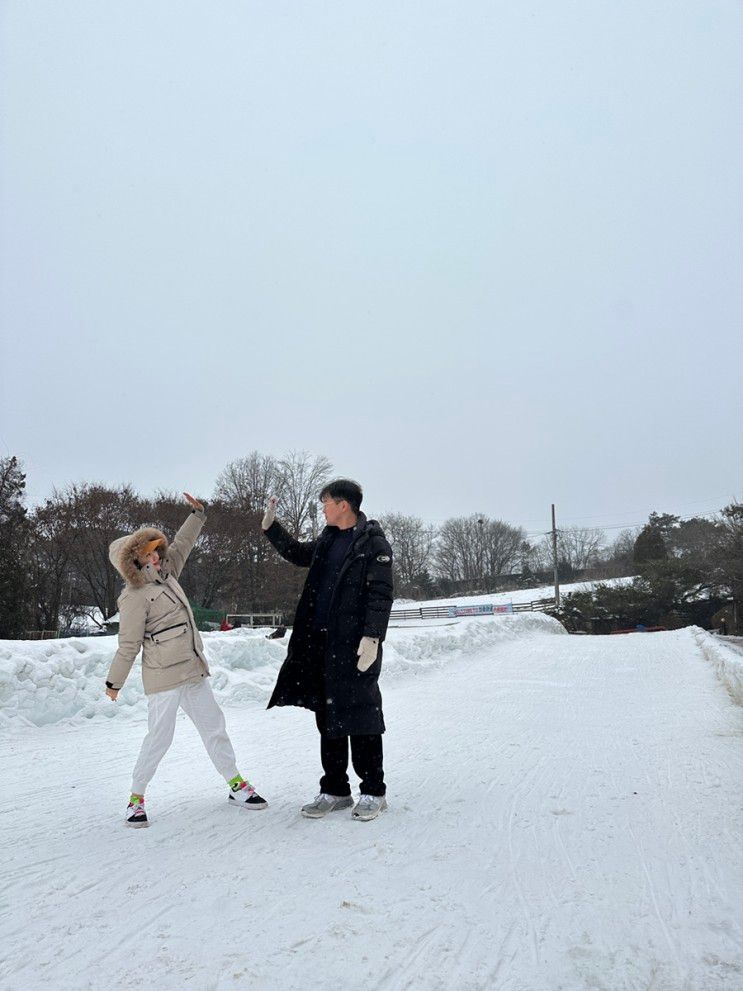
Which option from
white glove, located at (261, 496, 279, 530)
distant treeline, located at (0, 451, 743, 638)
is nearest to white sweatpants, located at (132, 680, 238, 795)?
white glove, located at (261, 496, 279, 530)

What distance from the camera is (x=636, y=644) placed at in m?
17.2

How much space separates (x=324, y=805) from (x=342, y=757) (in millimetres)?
275

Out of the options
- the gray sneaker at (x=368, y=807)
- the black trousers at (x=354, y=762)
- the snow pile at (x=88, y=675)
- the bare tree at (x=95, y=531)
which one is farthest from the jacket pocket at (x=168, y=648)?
the bare tree at (x=95, y=531)

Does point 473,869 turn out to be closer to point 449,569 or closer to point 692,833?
point 692,833

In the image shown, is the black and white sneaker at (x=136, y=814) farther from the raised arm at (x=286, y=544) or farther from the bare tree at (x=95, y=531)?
the bare tree at (x=95, y=531)

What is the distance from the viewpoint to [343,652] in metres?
3.99

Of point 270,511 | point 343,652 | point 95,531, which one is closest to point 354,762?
point 343,652

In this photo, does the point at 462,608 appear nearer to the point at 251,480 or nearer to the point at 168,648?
the point at 251,480

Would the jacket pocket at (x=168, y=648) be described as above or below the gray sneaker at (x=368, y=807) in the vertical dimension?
above

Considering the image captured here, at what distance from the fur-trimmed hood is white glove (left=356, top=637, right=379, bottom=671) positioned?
4.21 feet

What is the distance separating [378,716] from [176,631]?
4.10ft

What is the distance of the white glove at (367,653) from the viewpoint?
3.86 meters

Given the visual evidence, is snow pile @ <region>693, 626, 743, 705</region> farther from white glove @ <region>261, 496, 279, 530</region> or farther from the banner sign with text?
the banner sign with text

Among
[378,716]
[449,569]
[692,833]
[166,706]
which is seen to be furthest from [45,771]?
[449,569]
